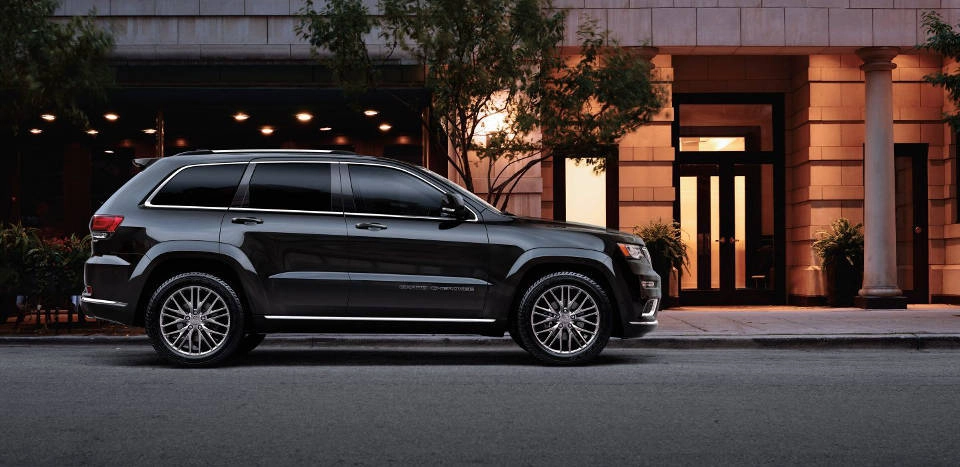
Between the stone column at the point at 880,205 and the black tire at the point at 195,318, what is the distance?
11.5 meters

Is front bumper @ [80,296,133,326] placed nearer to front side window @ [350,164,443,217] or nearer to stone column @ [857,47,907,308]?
front side window @ [350,164,443,217]

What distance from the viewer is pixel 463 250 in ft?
30.4

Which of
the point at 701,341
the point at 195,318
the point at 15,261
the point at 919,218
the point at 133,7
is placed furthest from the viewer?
the point at 919,218

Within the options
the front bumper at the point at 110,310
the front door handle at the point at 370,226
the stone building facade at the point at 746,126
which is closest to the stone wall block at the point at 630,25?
the stone building facade at the point at 746,126

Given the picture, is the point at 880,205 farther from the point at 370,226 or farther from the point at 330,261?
the point at 330,261

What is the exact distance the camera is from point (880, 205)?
17188mm

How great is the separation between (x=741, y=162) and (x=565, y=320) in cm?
1046

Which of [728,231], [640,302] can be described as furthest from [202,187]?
[728,231]

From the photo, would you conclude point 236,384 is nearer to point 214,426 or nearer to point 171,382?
point 171,382

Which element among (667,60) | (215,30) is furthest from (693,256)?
(215,30)

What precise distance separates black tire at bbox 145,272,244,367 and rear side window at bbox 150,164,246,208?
66 centimetres

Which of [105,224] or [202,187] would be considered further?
[202,187]

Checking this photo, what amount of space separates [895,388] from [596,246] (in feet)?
8.92

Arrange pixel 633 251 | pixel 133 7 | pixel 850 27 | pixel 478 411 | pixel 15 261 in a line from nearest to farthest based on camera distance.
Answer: pixel 478 411, pixel 633 251, pixel 15 261, pixel 133 7, pixel 850 27
